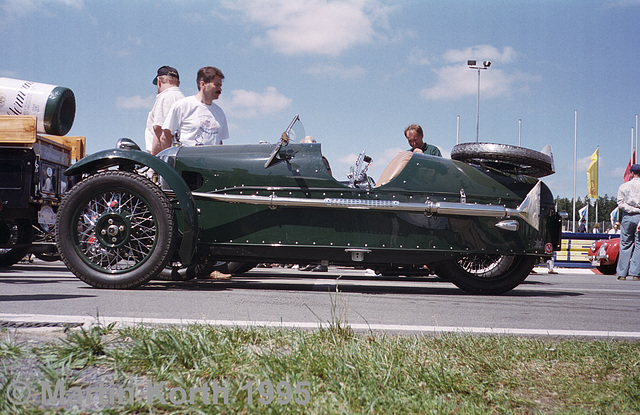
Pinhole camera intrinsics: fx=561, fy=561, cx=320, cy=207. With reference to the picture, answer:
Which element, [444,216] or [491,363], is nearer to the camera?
[491,363]

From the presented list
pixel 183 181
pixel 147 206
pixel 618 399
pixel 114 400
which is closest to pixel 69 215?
pixel 147 206

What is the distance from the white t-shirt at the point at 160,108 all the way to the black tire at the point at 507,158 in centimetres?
322

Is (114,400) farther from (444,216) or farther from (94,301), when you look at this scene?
(444,216)

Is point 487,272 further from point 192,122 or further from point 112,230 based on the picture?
point 112,230

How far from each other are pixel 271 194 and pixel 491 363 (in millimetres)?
3038

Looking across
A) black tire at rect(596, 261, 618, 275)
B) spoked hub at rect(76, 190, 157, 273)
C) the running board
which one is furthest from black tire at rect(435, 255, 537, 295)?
black tire at rect(596, 261, 618, 275)

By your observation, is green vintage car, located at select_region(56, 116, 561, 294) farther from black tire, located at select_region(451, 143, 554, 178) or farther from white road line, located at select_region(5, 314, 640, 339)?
white road line, located at select_region(5, 314, 640, 339)

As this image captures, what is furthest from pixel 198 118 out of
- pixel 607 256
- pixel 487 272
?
pixel 607 256

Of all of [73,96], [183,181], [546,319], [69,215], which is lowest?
[546,319]

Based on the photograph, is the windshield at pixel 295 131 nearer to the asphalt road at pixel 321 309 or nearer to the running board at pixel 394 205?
the running board at pixel 394 205

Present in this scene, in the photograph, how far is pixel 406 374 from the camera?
1.91m

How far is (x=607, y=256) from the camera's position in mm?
11438

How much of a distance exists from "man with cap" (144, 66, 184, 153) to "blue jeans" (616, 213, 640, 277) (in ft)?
24.2

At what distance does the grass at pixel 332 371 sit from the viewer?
5.37ft
